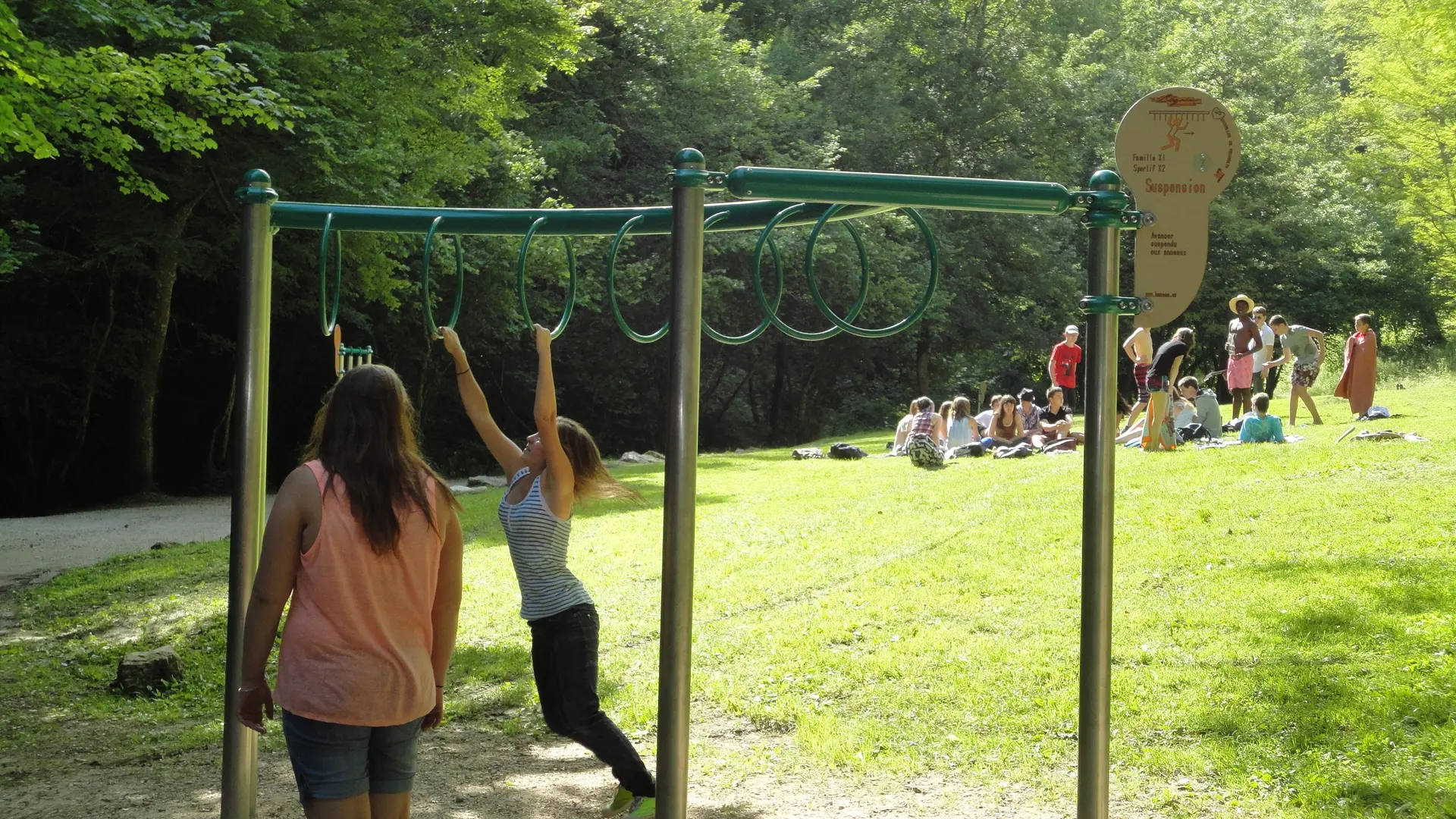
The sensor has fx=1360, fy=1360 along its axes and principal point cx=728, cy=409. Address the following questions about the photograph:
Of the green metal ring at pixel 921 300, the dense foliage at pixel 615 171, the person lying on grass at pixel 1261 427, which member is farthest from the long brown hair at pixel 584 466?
the person lying on grass at pixel 1261 427

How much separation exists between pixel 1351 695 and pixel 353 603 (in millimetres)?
4558

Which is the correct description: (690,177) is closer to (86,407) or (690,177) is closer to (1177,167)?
(1177,167)

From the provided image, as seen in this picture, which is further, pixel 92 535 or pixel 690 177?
pixel 92 535

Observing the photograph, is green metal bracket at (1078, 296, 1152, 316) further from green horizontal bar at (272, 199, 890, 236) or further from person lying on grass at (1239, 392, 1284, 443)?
person lying on grass at (1239, 392, 1284, 443)

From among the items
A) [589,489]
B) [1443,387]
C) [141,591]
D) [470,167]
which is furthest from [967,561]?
[1443,387]

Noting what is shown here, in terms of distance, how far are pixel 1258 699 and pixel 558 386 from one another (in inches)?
957

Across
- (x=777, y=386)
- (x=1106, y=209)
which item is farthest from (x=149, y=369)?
(x=1106, y=209)

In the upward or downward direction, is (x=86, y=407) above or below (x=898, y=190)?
below

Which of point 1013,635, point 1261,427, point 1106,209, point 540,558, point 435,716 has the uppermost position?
point 1106,209

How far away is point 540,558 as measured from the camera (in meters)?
4.41

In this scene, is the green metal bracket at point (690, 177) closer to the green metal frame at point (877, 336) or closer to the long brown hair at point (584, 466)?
the green metal frame at point (877, 336)

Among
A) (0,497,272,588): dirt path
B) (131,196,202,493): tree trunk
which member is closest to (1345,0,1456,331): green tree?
(131,196,202,493): tree trunk

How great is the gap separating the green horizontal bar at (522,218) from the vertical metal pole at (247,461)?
137 mm

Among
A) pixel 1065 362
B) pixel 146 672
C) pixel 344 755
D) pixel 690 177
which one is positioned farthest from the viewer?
pixel 1065 362
